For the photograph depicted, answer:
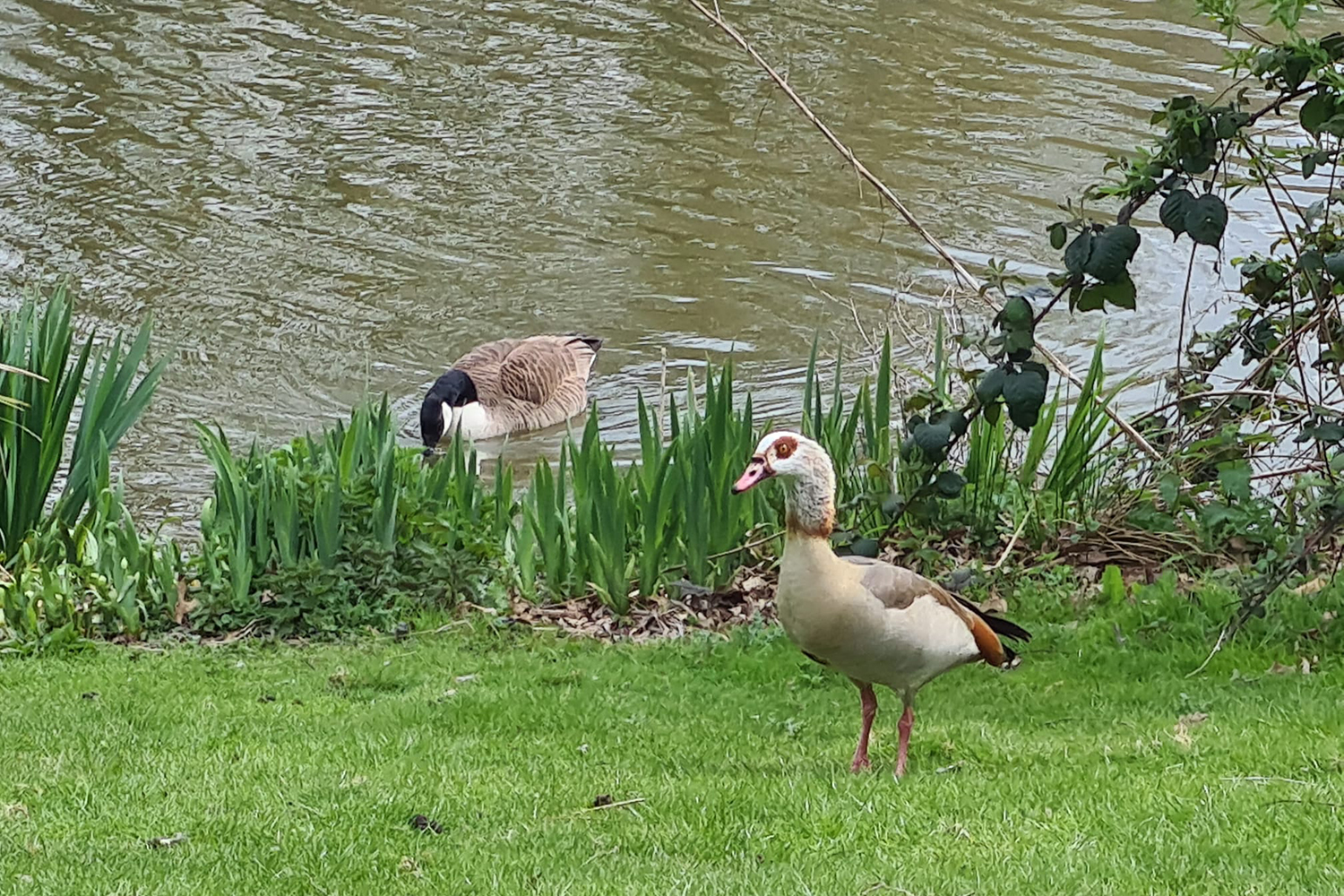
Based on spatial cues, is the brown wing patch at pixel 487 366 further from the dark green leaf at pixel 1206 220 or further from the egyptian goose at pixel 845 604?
the egyptian goose at pixel 845 604

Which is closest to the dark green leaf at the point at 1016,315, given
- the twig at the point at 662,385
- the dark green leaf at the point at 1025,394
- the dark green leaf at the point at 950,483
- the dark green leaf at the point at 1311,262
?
the dark green leaf at the point at 1025,394

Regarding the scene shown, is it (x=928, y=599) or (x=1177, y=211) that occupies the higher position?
(x=1177, y=211)

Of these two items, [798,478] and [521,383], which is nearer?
[798,478]

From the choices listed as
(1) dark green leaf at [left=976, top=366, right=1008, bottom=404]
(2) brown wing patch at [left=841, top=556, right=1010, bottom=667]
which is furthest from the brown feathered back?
(2) brown wing patch at [left=841, top=556, right=1010, bottom=667]

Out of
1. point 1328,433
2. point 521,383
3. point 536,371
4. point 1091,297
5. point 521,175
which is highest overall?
point 1091,297

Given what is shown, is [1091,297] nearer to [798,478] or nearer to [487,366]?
[798,478]

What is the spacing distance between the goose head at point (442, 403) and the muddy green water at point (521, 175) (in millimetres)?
662

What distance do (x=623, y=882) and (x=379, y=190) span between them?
1327cm

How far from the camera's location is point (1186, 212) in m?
6.48

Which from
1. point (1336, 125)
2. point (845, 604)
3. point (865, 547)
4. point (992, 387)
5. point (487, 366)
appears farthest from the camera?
point (487, 366)

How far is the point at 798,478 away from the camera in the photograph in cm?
564

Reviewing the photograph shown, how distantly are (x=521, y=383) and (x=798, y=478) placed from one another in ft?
26.8

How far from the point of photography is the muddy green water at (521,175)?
14266 mm

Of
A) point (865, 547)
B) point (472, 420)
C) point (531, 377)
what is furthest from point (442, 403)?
point (865, 547)
